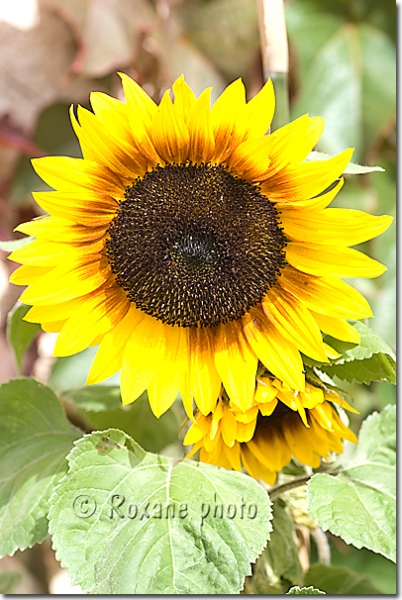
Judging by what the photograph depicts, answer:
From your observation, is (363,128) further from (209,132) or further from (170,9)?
(209,132)

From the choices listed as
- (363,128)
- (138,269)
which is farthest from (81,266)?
(363,128)

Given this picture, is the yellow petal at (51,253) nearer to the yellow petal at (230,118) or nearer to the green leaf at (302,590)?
the yellow petal at (230,118)

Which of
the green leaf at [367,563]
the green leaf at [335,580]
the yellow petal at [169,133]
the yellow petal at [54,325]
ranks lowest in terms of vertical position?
the green leaf at [367,563]

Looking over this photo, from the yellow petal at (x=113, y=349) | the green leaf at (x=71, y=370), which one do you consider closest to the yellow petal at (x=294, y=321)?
the yellow petal at (x=113, y=349)

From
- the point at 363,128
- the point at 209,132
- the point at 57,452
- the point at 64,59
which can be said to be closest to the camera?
the point at 209,132

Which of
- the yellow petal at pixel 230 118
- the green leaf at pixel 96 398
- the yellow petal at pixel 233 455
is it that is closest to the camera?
the yellow petal at pixel 230 118

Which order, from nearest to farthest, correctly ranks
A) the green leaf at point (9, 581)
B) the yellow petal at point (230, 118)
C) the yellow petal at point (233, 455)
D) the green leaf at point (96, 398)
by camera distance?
the yellow petal at point (230, 118) < the yellow petal at point (233, 455) < the green leaf at point (96, 398) < the green leaf at point (9, 581)

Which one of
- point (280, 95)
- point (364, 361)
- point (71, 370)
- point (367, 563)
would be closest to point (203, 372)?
point (364, 361)
